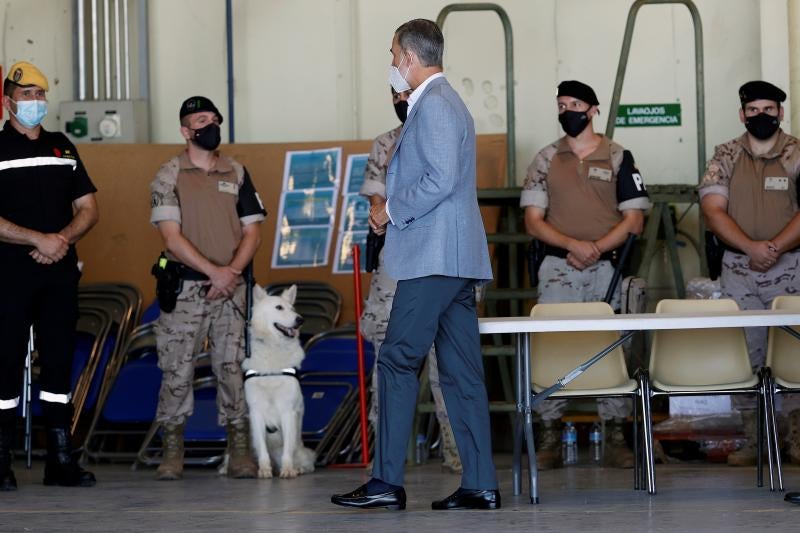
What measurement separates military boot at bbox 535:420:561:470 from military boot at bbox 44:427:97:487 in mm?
2253

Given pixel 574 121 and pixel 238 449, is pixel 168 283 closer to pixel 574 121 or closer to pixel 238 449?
pixel 238 449

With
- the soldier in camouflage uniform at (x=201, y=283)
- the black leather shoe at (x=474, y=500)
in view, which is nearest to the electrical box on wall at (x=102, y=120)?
the soldier in camouflage uniform at (x=201, y=283)

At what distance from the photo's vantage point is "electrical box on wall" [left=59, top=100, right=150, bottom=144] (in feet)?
29.8

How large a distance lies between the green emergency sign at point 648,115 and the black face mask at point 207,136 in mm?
3056

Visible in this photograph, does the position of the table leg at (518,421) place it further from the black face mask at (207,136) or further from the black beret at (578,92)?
the black face mask at (207,136)

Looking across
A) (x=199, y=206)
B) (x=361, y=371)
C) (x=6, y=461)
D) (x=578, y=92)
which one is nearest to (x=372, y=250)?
(x=361, y=371)

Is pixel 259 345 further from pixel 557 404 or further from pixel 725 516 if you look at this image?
pixel 725 516

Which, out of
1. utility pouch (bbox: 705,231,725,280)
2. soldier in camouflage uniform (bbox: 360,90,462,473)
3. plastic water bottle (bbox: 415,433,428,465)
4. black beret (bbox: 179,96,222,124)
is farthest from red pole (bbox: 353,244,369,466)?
utility pouch (bbox: 705,231,725,280)

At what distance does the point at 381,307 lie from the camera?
680 centimetres

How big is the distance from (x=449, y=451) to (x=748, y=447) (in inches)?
59.9

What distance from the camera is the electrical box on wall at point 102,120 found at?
29.8 ft

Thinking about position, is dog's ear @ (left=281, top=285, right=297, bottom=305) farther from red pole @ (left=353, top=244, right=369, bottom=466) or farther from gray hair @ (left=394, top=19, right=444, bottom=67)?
gray hair @ (left=394, top=19, right=444, bottom=67)

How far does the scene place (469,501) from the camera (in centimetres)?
518

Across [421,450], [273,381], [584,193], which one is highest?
[584,193]
